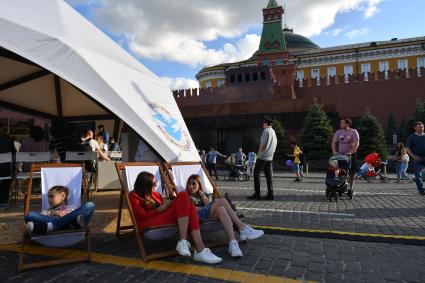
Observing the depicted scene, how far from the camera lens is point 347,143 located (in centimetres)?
841

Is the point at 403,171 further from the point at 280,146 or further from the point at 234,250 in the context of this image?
the point at 280,146

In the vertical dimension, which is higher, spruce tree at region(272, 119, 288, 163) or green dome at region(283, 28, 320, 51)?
green dome at region(283, 28, 320, 51)

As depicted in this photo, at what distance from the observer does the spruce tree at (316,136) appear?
2775 cm

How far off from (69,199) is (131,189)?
0.74 m

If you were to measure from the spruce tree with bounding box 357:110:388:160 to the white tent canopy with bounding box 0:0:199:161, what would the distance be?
22.0m

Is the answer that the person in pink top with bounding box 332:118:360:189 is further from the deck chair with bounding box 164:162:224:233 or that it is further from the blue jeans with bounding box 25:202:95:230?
the blue jeans with bounding box 25:202:95:230

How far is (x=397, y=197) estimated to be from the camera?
8930 mm

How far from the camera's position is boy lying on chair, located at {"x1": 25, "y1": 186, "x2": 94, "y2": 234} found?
3.69 meters

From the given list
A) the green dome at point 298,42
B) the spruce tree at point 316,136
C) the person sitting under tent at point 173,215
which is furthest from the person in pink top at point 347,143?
the green dome at point 298,42

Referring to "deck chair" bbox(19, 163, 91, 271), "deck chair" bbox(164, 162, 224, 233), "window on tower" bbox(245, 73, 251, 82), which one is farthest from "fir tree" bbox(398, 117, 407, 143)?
"deck chair" bbox(19, 163, 91, 271)

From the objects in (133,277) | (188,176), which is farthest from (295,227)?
(133,277)

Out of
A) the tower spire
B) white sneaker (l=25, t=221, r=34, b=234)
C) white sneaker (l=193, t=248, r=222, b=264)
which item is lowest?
white sneaker (l=193, t=248, r=222, b=264)

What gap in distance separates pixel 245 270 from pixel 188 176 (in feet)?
6.46

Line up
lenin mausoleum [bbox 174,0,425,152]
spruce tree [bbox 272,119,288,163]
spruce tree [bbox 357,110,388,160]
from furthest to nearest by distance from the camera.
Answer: lenin mausoleum [bbox 174,0,425,152]
spruce tree [bbox 272,119,288,163]
spruce tree [bbox 357,110,388,160]
